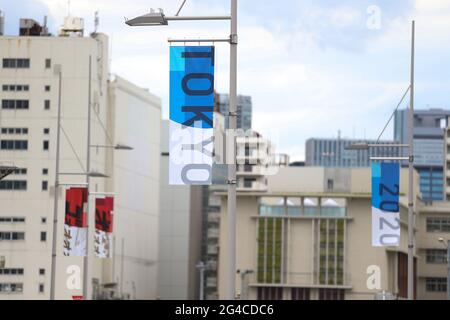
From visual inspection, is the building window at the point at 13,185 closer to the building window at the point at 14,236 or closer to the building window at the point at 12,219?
the building window at the point at 12,219

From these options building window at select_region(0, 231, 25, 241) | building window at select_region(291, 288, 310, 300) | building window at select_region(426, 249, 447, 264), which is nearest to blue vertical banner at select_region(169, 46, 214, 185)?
building window at select_region(0, 231, 25, 241)

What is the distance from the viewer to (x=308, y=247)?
549 ft

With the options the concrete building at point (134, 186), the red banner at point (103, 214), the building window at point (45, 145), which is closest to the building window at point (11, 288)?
the concrete building at point (134, 186)

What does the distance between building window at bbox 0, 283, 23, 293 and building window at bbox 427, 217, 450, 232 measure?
50718 millimetres

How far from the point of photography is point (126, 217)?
595 feet

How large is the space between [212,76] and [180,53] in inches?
33.3

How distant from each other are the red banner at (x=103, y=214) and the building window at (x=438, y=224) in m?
99.9

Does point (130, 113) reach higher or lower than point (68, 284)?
higher

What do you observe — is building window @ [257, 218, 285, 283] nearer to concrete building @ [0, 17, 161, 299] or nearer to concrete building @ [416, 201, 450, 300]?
concrete building @ [0, 17, 161, 299]

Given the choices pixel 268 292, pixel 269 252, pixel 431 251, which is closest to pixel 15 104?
pixel 269 252

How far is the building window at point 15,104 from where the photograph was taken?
165 metres
